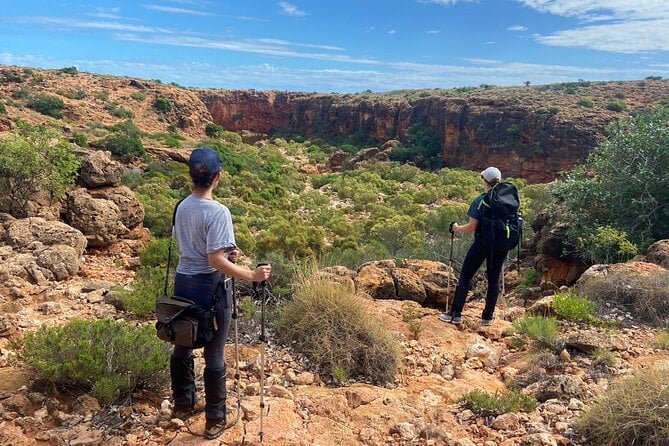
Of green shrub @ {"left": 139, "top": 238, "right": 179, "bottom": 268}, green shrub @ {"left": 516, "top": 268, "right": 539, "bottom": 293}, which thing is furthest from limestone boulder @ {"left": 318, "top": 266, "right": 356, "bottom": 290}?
green shrub @ {"left": 516, "top": 268, "right": 539, "bottom": 293}

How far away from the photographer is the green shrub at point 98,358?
3143 mm

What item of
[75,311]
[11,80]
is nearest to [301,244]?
[75,311]

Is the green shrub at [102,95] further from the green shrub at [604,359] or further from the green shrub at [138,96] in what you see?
the green shrub at [604,359]

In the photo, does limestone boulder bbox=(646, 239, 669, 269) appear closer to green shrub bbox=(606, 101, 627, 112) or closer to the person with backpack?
the person with backpack

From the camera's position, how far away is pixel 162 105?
39.1 m

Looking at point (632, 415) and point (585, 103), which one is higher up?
point (585, 103)

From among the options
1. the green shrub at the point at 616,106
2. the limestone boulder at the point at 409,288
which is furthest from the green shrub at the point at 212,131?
the limestone boulder at the point at 409,288

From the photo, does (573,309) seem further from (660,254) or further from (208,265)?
(208,265)

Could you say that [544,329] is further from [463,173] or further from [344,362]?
[463,173]

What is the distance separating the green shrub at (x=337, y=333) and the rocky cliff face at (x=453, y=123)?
105 feet

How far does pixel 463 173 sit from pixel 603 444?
3108 centimetres

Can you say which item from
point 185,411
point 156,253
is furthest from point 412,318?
point 156,253

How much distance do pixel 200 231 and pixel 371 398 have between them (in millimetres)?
1760

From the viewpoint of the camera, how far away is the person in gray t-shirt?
2604mm
